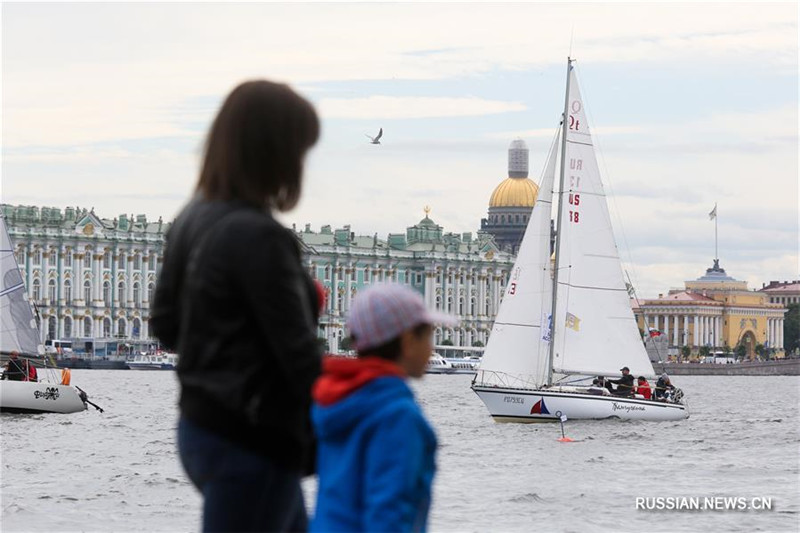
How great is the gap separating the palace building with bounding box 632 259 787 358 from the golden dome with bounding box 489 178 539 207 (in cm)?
1430

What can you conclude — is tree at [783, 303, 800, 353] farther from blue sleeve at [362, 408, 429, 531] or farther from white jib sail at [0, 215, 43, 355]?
blue sleeve at [362, 408, 429, 531]

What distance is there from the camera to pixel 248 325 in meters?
3.49

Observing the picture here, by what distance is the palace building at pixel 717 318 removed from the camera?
524 ft

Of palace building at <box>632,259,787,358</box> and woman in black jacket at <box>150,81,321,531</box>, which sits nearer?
woman in black jacket at <box>150,81,321,531</box>

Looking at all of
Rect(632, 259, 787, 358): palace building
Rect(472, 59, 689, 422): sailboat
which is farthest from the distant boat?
Rect(472, 59, 689, 422): sailboat

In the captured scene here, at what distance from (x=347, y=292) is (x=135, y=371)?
104 ft

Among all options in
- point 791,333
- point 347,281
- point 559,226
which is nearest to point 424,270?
point 347,281

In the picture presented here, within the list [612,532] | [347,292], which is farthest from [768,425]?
[347,292]

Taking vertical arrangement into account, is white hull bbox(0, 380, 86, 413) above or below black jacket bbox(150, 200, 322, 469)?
below

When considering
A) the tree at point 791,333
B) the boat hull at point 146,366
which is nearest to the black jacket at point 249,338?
the boat hull at point 146,366

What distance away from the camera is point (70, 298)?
110 m

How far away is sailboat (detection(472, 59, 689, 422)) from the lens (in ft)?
107

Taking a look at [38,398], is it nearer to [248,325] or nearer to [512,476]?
[512,476]

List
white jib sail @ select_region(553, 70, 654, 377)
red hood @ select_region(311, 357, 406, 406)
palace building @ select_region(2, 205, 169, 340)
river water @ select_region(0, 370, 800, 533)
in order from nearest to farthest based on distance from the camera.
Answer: red hood @ select_region(311, 357, 406, 406) → river water @ select_region(0, 370, 800, 533) → white jib sail @ select_region(553, 70, 654, 377) → palace building @ select_region(2, 205, 169, 340)
